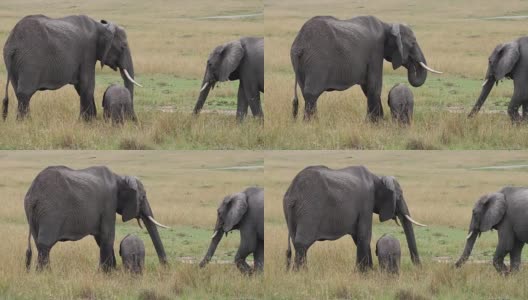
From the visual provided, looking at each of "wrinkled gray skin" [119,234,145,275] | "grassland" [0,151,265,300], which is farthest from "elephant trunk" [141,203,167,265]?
"wrinkled gray skin" [119,234,145,275]

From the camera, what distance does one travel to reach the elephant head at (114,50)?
17516mm

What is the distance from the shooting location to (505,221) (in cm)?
1648

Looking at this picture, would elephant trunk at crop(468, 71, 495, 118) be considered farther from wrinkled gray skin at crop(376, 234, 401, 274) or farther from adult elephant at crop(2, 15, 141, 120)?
adult elephant at crop(2, 15, 141, 120)

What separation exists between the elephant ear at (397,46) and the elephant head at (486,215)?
2.31m

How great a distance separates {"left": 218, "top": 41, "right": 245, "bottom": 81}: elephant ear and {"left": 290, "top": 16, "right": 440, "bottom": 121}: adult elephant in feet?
4.94

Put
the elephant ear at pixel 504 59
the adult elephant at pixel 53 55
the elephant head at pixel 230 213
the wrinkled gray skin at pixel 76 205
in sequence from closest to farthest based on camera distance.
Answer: the wrinkled gray skin at pixel 76 205 → the elephant head at pixel 230 213 → the adult elephant at pixel 53 55 → the elephant ear at pixel 504 59

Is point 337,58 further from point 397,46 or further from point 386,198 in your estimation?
point 386,198

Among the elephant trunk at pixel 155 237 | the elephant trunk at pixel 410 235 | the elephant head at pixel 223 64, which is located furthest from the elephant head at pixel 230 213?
the elephant head at pixel 223 64

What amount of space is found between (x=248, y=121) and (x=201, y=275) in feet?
10.5

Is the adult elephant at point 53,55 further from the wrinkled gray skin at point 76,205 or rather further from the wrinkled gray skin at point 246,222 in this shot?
the wrinkled gray skin at point 246,222

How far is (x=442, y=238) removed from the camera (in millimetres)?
20281

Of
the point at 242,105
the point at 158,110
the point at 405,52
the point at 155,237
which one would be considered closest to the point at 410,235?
the point at 405,52

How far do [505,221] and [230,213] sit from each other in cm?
354

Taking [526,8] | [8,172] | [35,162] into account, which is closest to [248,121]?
[8,172]
